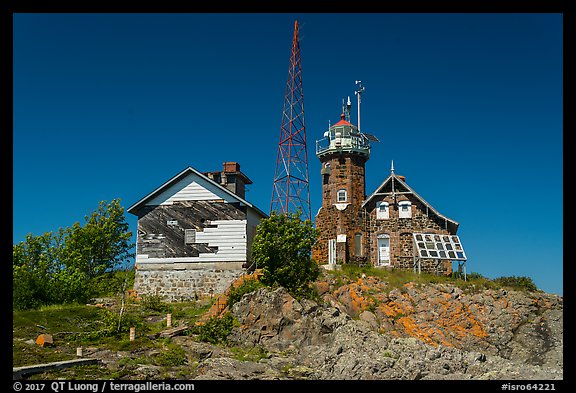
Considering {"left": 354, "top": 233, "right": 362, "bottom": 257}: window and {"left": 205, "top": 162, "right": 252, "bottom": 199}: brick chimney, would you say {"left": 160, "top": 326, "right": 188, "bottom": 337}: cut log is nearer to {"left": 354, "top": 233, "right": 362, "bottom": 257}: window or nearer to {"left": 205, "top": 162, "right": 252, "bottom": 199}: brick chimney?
{"left": 205, "top": 162, "right": 252, "bottom": 199}: brick chimney

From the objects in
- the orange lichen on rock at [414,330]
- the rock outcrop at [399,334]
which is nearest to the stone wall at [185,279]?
the rock outcrop at [399,334]

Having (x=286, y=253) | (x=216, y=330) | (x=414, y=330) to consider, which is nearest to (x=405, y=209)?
(x=414, y=330)

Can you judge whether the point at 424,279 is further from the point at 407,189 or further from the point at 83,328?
the point at 83,328

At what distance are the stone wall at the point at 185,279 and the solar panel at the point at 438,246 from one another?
1190cm

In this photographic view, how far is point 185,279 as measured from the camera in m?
32.6

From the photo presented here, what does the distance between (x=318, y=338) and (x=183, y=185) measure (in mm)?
12945

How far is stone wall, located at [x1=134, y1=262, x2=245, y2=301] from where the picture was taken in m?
32.1

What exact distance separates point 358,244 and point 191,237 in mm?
11379

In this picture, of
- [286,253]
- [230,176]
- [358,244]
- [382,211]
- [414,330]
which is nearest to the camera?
[414,330]

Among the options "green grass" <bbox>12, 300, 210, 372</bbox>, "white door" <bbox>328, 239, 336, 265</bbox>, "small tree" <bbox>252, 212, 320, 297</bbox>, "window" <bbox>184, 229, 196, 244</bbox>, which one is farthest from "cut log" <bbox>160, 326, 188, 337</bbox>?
"white door" <bbox>328, 239, 336, 265</bbox>

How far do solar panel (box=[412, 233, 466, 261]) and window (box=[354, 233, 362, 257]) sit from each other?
11.6 feet

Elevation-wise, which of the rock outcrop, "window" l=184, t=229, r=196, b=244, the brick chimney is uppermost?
the brick chimney

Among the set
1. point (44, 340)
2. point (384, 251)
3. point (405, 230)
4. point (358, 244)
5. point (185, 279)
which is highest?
point (405, 230)
